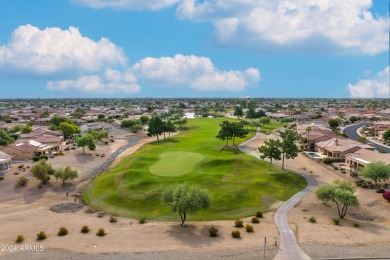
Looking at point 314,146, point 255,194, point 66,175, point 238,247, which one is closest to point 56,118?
point 66,175

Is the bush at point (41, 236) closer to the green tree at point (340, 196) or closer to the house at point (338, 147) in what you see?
the green tree at point (340, 196)

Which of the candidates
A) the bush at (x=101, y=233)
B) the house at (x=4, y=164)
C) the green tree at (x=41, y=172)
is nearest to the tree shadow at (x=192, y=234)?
the bush at (x=101, y=233)

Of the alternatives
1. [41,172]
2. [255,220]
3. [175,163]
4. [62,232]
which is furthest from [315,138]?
[62,232]

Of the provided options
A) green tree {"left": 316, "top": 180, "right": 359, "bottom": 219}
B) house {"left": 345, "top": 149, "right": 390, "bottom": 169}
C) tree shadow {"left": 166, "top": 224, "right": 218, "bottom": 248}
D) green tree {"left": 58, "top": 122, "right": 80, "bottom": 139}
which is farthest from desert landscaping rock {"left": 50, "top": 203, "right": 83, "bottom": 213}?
green tree {"left": 58, "top": 122, "right": 80, "bottom": 139}

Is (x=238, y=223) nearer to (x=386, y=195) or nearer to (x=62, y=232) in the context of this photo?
(x=62, y=232)

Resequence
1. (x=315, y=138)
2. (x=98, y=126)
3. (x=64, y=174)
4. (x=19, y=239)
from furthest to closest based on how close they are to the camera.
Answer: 1. (x=98, y=126)
2. (x=315, y=138)
3. (x=64, y=174)
4. (x=19, y=239)

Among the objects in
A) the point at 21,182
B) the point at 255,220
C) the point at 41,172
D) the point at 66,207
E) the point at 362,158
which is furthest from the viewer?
the point at 362,158
